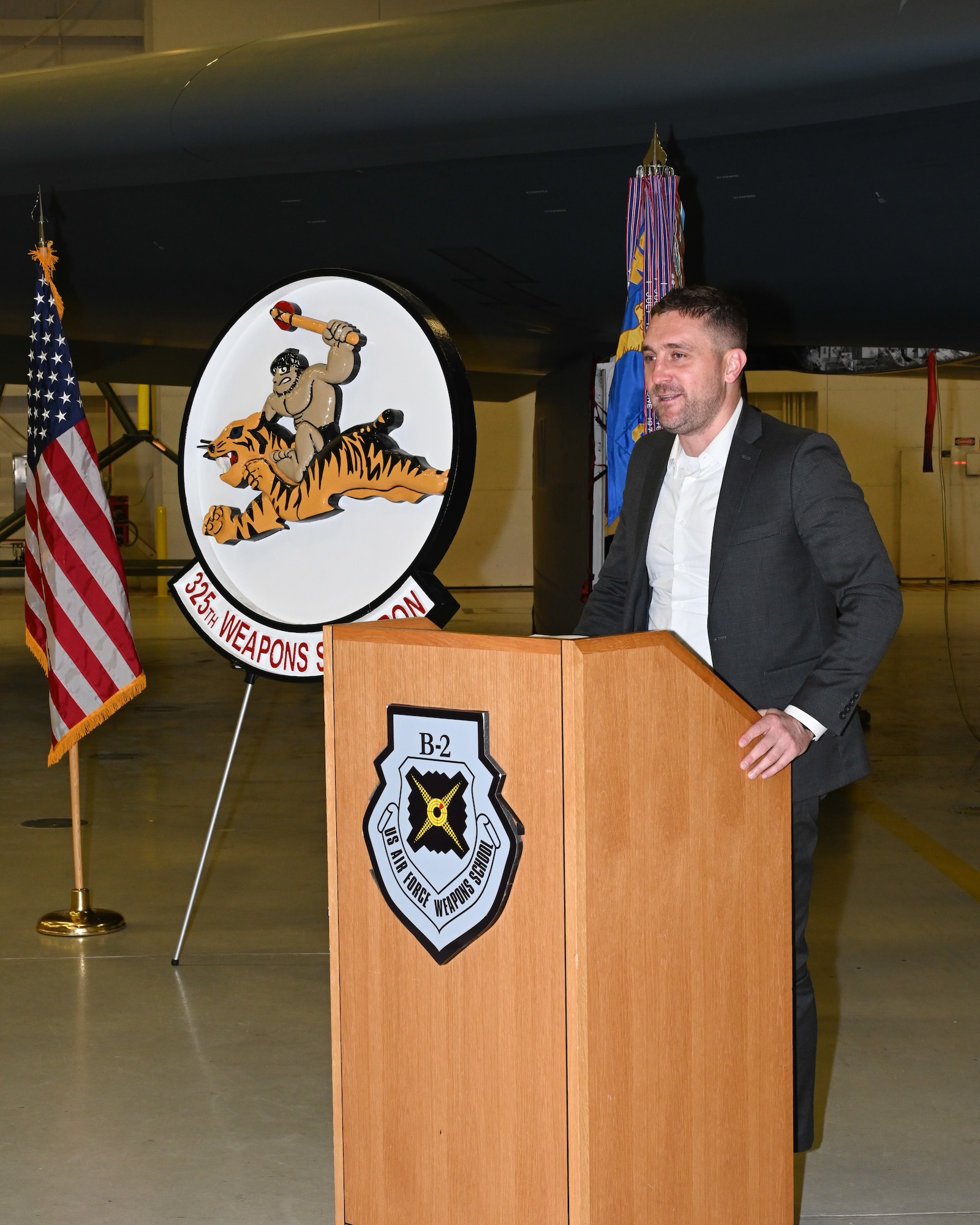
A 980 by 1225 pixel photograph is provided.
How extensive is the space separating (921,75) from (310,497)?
251cm

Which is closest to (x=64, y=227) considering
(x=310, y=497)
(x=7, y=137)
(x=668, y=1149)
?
→ (x=7, y=137)

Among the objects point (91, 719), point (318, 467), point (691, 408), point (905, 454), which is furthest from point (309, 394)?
point (905, 454)

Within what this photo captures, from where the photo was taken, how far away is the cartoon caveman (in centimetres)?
322

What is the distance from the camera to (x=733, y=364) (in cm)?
214

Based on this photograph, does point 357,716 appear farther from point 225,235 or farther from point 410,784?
point 225,235

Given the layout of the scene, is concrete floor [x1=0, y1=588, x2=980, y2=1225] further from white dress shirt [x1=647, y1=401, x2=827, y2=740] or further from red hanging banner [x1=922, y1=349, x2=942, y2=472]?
red hanging banner [x1=922, y1=349, x2=942, y2=472]

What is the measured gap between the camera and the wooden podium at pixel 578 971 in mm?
1625

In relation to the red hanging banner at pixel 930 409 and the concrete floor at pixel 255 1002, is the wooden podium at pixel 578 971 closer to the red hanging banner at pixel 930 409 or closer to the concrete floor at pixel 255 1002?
the concrete floor at pixel 255 1002

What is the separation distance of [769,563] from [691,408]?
0.30 meters

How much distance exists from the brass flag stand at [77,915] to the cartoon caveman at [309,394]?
4.78 ft

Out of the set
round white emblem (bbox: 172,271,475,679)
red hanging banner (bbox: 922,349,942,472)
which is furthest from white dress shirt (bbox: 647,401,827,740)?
red hanging banner (bbox: 922,349,942,472)

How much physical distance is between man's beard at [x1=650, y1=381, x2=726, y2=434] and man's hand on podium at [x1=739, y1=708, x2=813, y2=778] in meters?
0.54

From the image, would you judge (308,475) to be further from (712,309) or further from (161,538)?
(161,538)

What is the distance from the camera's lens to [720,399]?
214 cm
